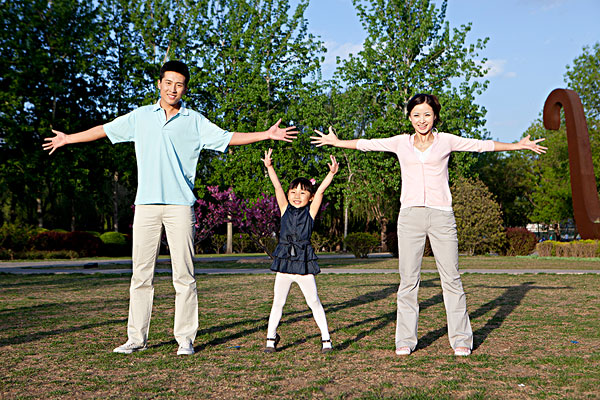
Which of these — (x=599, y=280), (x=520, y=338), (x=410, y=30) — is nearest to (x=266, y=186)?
(x=410, y=30)

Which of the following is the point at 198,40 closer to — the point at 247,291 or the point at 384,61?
the point at 384,61

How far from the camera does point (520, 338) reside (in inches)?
209

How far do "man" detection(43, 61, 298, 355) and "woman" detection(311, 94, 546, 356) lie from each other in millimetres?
1201

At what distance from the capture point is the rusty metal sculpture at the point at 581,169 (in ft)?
61.5

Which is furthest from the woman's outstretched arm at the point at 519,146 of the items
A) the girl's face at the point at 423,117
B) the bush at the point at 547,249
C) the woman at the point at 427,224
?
the bush at the point at 547,249

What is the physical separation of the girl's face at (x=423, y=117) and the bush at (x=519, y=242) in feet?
74.4

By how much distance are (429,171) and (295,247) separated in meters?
1.32

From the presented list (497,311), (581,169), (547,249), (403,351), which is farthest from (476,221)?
(403,351)

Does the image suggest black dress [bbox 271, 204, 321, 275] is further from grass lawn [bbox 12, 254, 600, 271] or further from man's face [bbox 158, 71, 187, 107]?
grass lawn [bbox 12, 254, 600, 271]

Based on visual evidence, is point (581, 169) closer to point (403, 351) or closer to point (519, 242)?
point (519, 242)

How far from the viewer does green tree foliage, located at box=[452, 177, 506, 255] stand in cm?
2502

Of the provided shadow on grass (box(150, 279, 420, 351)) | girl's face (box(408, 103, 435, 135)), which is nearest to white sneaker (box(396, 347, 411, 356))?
shadow on grass (box(150, 279, 420, 351))

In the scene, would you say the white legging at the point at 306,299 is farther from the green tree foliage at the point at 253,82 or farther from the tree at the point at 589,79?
the tree at the point at 589,79

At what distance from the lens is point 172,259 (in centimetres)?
465
